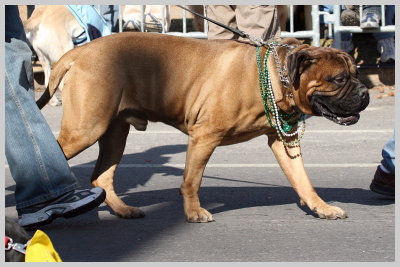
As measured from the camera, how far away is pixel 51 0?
26.9ft

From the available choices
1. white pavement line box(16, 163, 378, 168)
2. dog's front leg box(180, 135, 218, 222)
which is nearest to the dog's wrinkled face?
dog's front leg box(180, 135, 218, 222)

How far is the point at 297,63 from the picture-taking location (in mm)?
4395

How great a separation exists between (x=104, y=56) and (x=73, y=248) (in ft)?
4.01

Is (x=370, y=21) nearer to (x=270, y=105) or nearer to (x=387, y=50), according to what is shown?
(x=387, y=50)

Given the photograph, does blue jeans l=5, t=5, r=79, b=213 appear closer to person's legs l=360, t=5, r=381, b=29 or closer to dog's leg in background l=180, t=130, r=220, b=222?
dog's leg in background l=180, t=130, r=220, b=222

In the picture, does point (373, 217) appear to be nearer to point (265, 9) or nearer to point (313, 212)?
point (313, 212)

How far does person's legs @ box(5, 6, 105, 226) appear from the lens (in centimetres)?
449

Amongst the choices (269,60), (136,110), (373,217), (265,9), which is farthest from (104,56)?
(265,9)

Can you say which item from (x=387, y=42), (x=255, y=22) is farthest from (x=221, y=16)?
(x=387, y=42)

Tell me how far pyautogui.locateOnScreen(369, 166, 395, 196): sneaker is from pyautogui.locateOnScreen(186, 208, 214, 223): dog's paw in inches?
50.2

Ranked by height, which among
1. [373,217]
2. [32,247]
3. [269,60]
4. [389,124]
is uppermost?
[269,60]

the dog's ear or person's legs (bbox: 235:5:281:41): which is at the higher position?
the dog's ear

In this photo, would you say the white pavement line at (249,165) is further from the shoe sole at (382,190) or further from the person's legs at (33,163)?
the person's legs at (33,163)

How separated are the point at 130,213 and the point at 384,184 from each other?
5.80 ft
